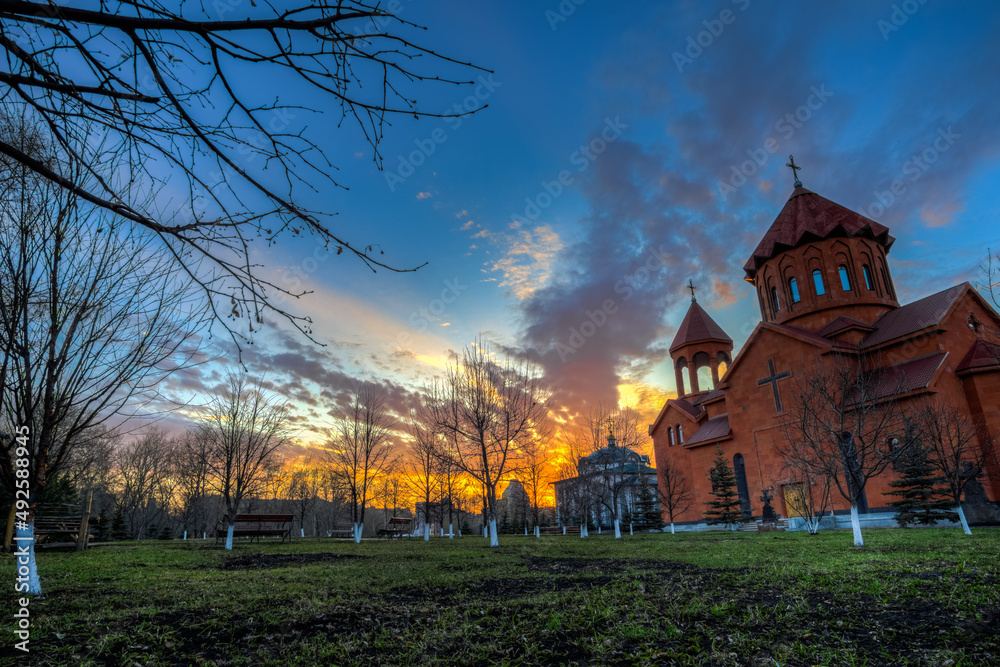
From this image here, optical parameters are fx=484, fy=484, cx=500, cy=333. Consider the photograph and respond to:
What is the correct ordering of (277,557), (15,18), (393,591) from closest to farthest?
1. (15,18)
2. (393,591)
3. (277,557)

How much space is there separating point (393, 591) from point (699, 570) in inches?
198

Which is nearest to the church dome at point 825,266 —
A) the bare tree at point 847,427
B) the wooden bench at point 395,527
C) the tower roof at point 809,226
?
the tower roof at point 809,226

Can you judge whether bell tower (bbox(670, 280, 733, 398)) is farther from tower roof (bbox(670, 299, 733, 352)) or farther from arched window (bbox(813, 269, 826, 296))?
arched window (bbox(813, 269, 826, 296))

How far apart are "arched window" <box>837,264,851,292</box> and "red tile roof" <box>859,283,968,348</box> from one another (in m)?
2.61

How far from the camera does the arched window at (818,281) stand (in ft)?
96.8

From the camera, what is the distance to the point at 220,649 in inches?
157

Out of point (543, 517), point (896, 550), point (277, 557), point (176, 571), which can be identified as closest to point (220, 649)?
point (176, 571)

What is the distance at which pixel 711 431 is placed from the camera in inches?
1241

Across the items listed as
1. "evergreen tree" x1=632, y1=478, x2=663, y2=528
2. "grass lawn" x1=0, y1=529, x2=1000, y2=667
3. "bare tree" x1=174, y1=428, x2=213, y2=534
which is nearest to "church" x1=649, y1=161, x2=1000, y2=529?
"evergreen tree" x1=632, y1=478, x2=663, y2=528

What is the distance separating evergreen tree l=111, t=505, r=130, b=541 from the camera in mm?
31445

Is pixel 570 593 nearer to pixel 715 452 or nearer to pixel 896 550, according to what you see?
pixel 896 550

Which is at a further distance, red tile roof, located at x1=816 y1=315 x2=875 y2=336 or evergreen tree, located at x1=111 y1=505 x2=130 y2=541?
evergreen tree, located at x1=111 y1=505 x2=130 y2=541

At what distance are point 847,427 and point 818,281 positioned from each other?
1303 cm

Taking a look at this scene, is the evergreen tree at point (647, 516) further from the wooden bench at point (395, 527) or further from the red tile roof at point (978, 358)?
the red tile roof at point (978, 358)
